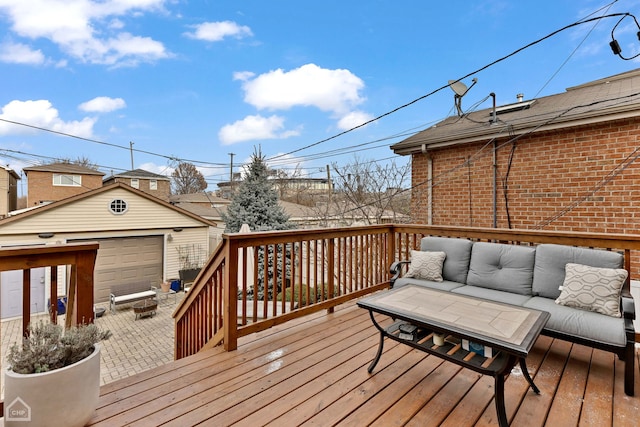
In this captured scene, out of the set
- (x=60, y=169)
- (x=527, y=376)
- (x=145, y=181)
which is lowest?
(x=527, y=376)

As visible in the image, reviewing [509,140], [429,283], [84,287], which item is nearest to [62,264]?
[84,287]

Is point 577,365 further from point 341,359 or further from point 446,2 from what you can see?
point 446,2

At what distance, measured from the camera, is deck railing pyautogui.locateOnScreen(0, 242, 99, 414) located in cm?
175

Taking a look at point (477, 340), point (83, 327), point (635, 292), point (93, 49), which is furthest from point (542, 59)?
point (93, 49)

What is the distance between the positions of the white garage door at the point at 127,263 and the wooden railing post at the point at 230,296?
10.0 metres

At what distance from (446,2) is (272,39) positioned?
4.57 m

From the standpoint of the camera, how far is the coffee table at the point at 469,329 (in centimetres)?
174

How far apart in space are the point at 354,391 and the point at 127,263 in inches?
457

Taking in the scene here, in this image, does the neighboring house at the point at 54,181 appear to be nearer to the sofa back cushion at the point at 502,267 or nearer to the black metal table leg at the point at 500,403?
the sofa back cushion at the point at 502,267

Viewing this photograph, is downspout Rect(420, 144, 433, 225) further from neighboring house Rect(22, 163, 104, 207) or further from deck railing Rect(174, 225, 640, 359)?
neighboring house Rect(22, 163, 104, 207)

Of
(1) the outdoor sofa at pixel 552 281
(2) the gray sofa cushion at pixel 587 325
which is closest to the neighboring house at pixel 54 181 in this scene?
(1) the outdoor sofa at pixel 552 281

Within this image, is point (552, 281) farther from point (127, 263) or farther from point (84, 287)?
point (127, 263)

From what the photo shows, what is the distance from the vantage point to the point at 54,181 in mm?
16484

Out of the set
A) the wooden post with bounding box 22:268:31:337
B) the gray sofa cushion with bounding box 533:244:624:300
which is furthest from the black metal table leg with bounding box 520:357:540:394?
the wooden post with bounding box 22:268:31:337
